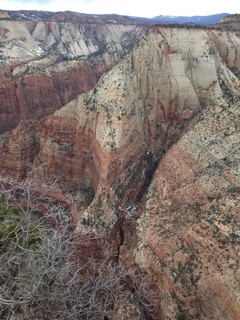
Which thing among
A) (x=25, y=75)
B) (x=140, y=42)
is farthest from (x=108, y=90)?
(x=25, y=75)

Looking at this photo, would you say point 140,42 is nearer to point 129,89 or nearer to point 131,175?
point 129,89

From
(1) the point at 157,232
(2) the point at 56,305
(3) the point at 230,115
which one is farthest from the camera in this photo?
(3) the point at 230,115

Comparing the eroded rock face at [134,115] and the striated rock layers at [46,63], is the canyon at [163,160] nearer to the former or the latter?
the eroded rock face at [134,115]

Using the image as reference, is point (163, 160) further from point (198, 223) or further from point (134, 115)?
point (198, 223)

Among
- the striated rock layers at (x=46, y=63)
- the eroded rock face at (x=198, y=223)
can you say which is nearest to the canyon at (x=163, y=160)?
the eroded rock face at (x=198, y=223)

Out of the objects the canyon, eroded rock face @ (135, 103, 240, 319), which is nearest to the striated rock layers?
the canyon
